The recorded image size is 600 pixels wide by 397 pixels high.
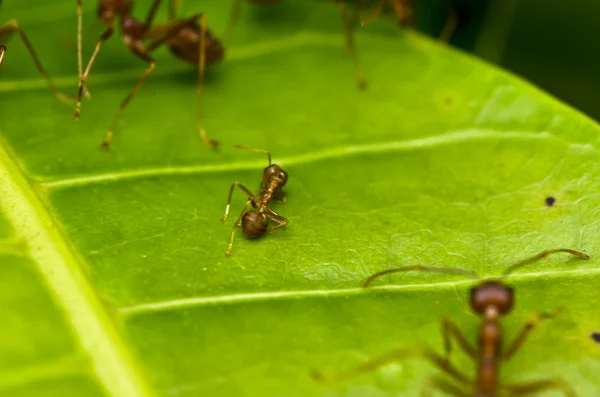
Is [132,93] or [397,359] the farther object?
[132,93]

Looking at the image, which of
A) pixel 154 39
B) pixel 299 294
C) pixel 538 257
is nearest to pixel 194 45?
pixel 154 39

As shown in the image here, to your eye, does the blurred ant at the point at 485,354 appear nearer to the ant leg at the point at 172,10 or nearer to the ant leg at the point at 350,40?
the ant leg at the point at 350,40

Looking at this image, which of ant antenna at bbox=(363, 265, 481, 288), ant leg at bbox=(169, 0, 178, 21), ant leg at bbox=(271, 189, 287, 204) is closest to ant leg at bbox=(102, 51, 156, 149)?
ant leg at bbox=(169, 0, 178, 21)

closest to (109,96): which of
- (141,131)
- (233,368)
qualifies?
(141,131)

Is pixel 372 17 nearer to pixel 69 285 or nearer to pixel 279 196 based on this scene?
pixel 279 196

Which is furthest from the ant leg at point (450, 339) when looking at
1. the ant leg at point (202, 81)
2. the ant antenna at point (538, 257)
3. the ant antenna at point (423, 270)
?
the ant leg at point (202, 81)

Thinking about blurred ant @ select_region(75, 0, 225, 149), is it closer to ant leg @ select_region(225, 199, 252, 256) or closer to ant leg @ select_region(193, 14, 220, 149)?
ant leg @ select_region(193, 14, 220, 149)
